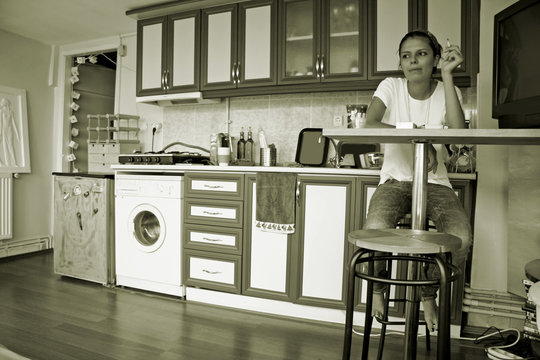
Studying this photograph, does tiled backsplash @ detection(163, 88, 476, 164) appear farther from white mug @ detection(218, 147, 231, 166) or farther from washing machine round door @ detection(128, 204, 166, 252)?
washing machine round door @ detection(128, 204, 166, 252)

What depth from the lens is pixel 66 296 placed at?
2896 millimetres

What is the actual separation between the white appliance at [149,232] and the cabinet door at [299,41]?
114cm

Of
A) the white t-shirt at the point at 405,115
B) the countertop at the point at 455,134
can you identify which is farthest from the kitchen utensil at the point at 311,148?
the countertop at the point at 455,134

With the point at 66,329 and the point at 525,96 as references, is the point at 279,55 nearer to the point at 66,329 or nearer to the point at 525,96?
the point at 525,96

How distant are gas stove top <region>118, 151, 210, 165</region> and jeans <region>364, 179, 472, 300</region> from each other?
71.5 inches

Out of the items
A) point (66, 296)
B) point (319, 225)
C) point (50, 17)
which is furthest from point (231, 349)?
point (50, 17)

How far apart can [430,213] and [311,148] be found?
1550 millimetres

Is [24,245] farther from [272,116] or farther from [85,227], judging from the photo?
[272,116]

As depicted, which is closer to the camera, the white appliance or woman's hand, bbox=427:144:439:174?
woman's hand, bbox=427:144:439:174

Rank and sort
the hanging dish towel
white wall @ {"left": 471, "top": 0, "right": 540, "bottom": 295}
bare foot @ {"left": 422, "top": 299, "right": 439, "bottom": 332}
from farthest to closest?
the hanging dish towel < white wall @ {"left": 471, "top": 0, "right": 540, "bottom": 295} < bare foot @ {"left": 422, "top": 299, "right": 439, "bottom": 332}

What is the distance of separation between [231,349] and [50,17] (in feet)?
11.5

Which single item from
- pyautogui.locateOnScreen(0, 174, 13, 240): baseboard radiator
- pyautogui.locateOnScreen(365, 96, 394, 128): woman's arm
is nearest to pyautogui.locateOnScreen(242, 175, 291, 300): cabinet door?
pyautogui.locateOnScreen(365, 96, 394, 128): woman's arm

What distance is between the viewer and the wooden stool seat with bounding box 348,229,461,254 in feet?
3.55

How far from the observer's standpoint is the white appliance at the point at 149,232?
2.89m
